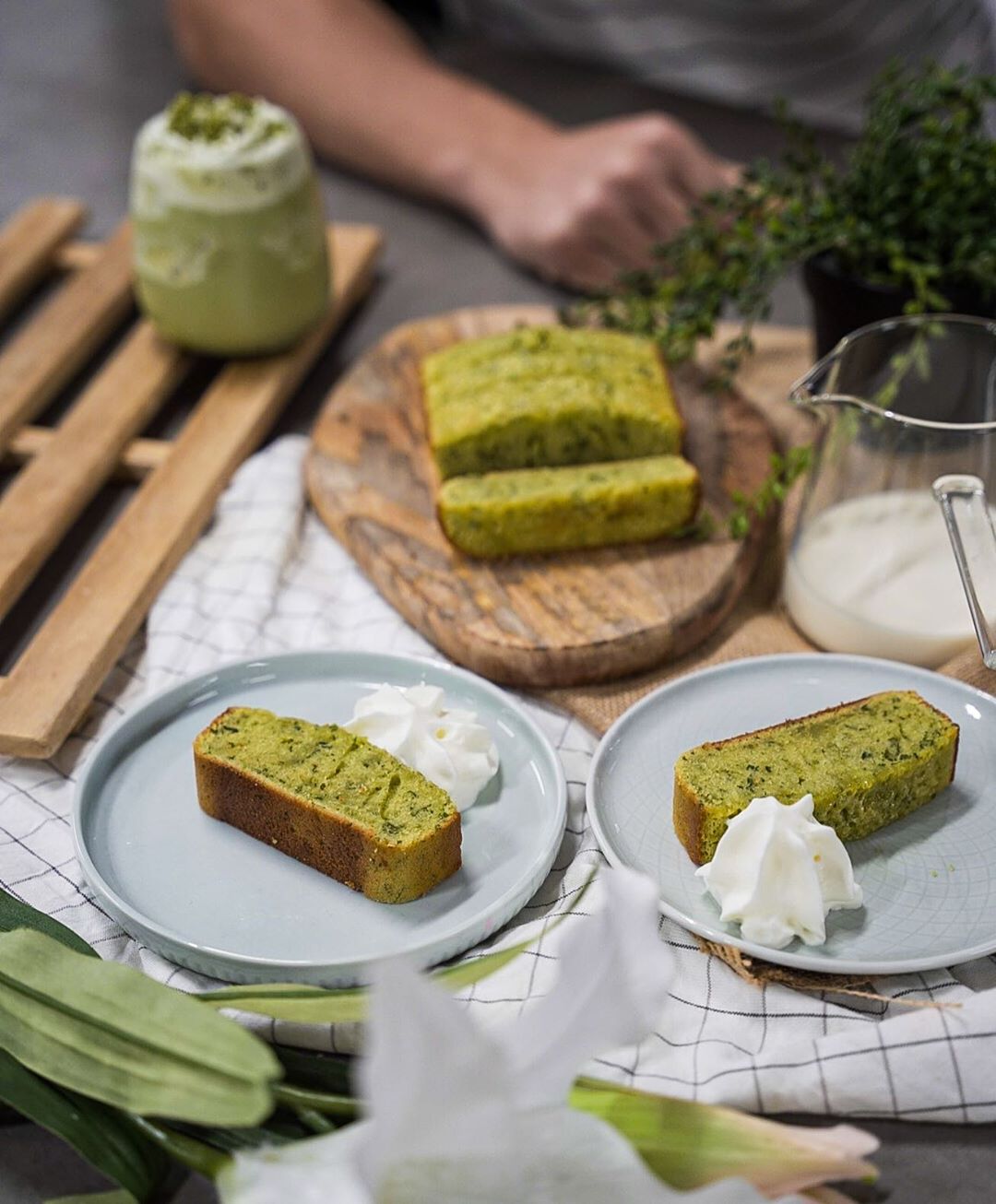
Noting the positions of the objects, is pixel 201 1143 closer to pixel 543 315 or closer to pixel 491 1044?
pixel 491 1044

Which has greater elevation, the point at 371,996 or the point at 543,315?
the point at 371,996

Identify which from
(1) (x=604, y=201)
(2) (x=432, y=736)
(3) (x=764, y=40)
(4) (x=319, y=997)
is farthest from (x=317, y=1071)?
(3) (x=764, y=40)

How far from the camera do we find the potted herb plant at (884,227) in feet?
5.41

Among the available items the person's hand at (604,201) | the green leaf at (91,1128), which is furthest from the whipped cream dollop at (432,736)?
the person's hand at (604,201)

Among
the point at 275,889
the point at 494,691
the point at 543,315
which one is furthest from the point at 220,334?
the point at 275,889

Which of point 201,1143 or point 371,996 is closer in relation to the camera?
point 371,996

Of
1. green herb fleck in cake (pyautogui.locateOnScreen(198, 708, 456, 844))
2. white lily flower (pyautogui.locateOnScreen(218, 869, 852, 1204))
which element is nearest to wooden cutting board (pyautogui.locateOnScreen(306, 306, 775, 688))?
green herb fleck in cake (pyautogui.locateOnScreen(198, 708, 456, 844))

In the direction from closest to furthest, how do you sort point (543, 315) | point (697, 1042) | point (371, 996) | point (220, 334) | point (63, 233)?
1. point (371, 996)
2. point (697, 1042)
3. point (220, 334)
4. point (543, 315)
5. point (63, 233)

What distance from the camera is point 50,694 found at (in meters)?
1.36

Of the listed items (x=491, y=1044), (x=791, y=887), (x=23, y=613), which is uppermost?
(x=491, y=1044)

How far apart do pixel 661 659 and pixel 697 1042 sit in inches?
20.0

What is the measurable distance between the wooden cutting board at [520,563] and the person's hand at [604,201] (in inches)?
14.0

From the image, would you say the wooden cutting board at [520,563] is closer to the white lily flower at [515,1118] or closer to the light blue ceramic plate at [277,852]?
the light blue ceramic plate at [277,852]

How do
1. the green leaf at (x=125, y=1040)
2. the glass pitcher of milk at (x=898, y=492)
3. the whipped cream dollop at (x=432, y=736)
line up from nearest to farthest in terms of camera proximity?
1. the green leaf at (x=125, y=1040)
2. the whipped cream dollop at (x=432, y=736)
3. the glass pitcher of milk at (x=898, y=492)
